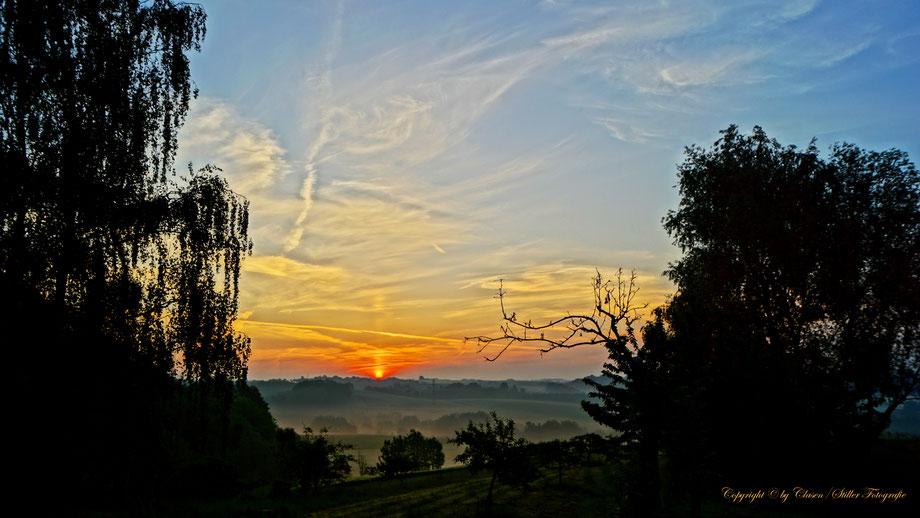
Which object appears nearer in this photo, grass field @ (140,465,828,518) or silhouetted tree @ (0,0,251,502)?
silhouetted tree @ (0,0,251,502)

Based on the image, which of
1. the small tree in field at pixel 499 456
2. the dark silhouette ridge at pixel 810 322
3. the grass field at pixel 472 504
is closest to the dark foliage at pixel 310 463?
the grass field at pixel 472 504

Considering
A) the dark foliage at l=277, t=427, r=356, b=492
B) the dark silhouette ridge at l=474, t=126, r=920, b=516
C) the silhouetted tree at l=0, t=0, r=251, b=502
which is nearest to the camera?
the silhouetted tree at l=0, t=0, r=251, b=502

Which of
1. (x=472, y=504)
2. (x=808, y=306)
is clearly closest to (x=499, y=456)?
(x=472, y=504)

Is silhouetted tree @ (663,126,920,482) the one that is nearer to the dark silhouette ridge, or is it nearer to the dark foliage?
the dark silhouette ridge

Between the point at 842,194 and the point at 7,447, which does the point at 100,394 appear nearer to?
the point at 7,447

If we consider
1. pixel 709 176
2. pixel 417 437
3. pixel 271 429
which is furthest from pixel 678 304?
pixel 417 437

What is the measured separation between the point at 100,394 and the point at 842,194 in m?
35.8

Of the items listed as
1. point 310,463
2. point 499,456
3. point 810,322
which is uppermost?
point 810,322

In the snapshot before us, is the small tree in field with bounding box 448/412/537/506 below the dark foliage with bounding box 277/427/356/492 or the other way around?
the other way around

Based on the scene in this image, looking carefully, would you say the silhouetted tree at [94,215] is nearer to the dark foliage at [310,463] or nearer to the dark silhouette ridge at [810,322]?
the dark silhouette ridge at [810,322]

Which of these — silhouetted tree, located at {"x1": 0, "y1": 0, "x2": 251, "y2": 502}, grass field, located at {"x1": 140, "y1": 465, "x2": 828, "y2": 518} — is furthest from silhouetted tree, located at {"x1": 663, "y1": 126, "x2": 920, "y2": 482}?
silhouetted tree, located at {"x1": 0, "y1": 0, "x2": 251, "y2": 502}

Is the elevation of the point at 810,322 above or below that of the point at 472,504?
above

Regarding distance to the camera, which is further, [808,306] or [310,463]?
[310,463]

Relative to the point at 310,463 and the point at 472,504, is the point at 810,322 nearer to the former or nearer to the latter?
the point at 472,504
